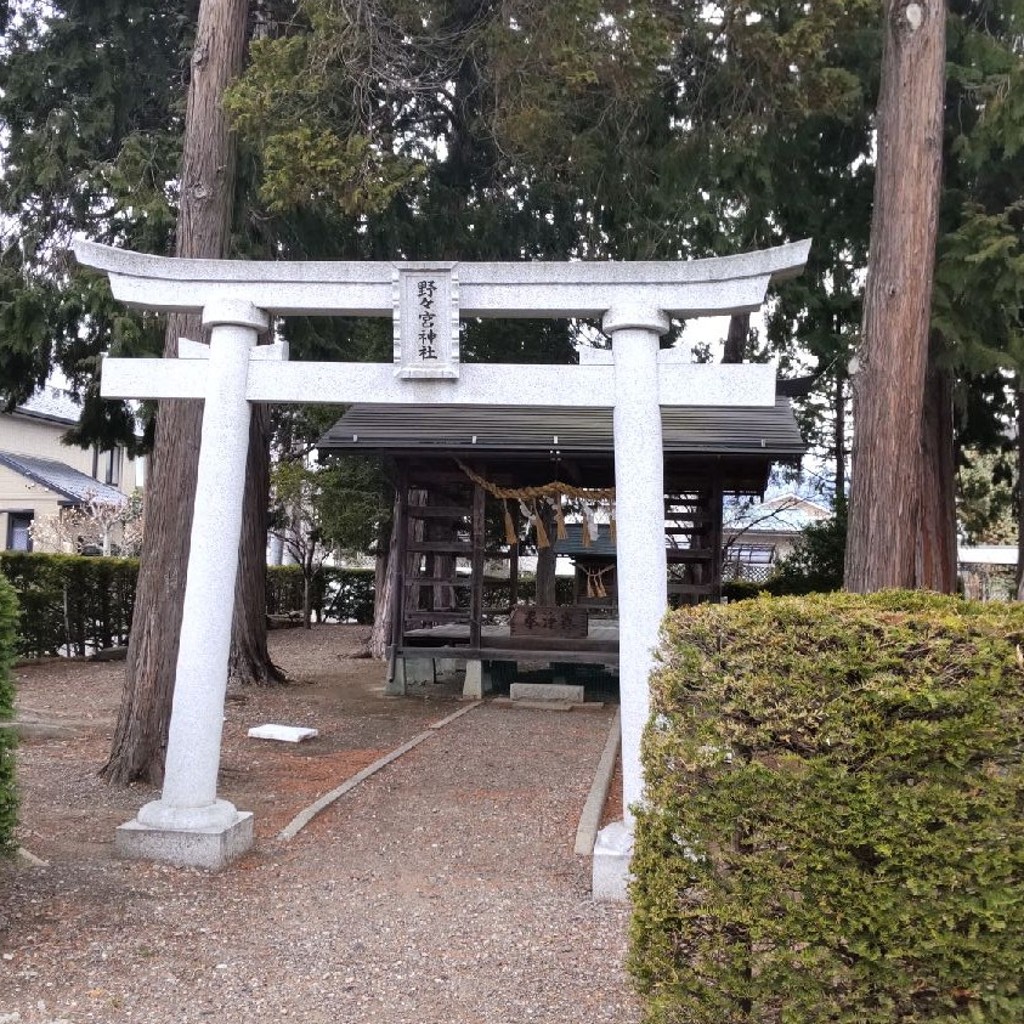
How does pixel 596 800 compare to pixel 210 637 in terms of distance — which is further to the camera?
pixel 596 800

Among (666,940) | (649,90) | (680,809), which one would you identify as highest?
(649,90)

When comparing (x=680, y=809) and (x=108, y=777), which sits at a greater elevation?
(x=680, y=809)

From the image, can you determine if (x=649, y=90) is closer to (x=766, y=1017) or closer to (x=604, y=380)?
(x=604, y=380)

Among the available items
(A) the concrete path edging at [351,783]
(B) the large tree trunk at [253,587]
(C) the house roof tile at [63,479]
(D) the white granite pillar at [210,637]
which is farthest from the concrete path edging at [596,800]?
(C) the house roof tile at [63,479]

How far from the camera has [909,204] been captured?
26.1 ft

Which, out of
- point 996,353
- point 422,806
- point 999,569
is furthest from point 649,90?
point 999,569

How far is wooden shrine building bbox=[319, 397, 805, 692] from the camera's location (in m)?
11.5

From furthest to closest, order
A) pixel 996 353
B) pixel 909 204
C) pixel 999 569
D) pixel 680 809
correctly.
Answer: pixel 999 569 → pixel 996 353 → pixel 909 204 → pixel 680 809

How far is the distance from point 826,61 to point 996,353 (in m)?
3.49

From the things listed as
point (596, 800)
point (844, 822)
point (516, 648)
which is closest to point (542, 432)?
point (516, 648)

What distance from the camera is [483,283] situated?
5961mm

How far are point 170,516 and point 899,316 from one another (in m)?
5.88

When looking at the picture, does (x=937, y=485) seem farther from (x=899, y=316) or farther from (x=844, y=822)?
(x=844, y=822)

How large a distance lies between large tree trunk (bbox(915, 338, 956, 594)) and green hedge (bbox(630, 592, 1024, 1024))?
9.26 meters
